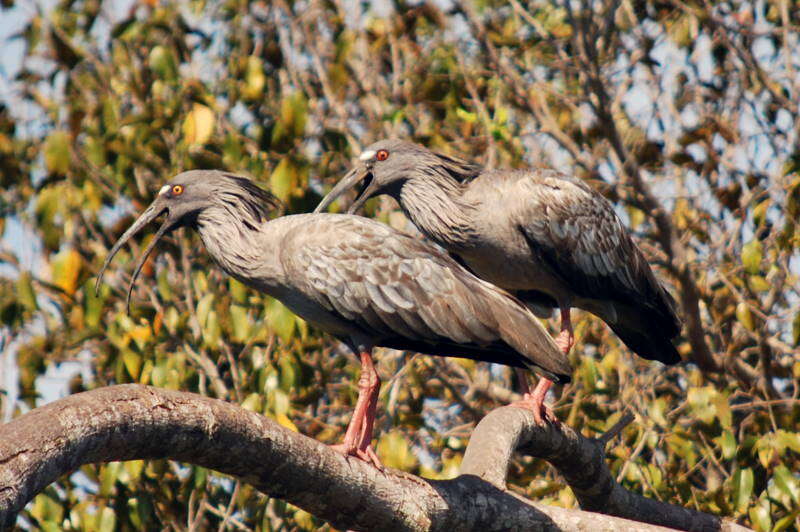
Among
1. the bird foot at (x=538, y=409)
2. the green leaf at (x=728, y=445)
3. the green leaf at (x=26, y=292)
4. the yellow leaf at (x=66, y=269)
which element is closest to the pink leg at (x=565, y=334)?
the bird foot at (x=538, y=409)

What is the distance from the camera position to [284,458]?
3717 millimetres

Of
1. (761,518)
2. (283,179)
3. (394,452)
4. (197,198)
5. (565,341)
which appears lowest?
(761,518)

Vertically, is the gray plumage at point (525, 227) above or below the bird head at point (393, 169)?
below

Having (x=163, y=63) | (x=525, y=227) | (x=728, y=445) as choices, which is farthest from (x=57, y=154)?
(x=728, y=445)

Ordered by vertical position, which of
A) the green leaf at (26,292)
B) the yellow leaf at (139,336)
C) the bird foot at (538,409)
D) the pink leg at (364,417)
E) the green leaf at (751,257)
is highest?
the green leaf at (26,292)

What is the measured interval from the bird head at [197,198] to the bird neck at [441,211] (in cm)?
104

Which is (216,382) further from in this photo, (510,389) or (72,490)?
(510,389)

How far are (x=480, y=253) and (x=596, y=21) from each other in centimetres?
282

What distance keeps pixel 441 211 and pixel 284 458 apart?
2.89 metres

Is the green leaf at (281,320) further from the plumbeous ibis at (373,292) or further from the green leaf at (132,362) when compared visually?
the green leaf at (132,362)

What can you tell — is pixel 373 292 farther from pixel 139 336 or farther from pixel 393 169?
pixel 139 336

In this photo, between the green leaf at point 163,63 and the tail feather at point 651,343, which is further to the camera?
the tail feather at point 651,343

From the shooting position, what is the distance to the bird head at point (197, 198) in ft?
18.6

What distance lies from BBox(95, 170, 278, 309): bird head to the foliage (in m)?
0.59
